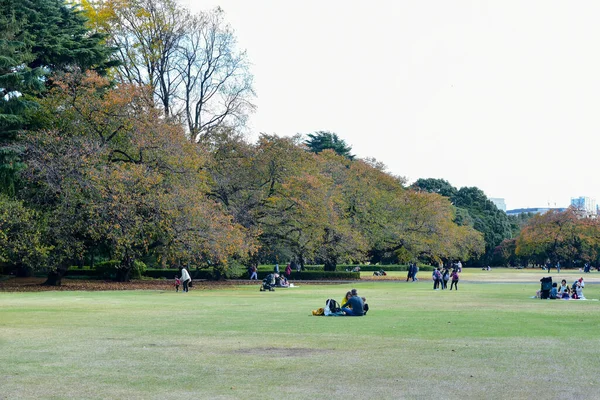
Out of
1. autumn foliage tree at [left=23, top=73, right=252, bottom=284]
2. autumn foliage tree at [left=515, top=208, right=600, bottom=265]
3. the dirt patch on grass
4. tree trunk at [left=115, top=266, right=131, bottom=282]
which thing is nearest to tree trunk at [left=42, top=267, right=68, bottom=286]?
autumn foliage tree at [left=23, top=73, right=252, bottom=284]

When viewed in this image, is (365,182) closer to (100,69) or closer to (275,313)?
(100,69)

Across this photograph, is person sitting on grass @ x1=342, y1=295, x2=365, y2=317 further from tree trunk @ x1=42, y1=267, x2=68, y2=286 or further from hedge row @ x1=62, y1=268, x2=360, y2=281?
hedge row @ x1=62, y1=268, x2=360, y2=281

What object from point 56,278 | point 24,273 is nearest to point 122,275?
point 56,278

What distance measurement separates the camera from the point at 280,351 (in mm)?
13414

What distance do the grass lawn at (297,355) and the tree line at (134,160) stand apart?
17.2 m

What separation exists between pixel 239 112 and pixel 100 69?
1197 cm

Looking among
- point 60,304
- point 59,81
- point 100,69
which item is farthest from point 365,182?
point 60,304

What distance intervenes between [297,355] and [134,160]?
32.3 metres

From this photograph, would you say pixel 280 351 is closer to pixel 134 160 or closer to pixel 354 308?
pixel 354 308

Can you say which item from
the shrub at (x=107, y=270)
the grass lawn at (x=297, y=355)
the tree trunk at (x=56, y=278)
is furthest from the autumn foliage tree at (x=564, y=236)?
the grass lawn at (x=297, y=355)

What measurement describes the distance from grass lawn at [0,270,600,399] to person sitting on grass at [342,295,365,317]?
1.79ft

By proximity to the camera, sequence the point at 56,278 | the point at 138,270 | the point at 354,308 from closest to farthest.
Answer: the point at 354,308
the point at 56,278
the point at 138,270

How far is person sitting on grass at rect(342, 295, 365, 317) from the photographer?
21578mm

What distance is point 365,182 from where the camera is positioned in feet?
215
